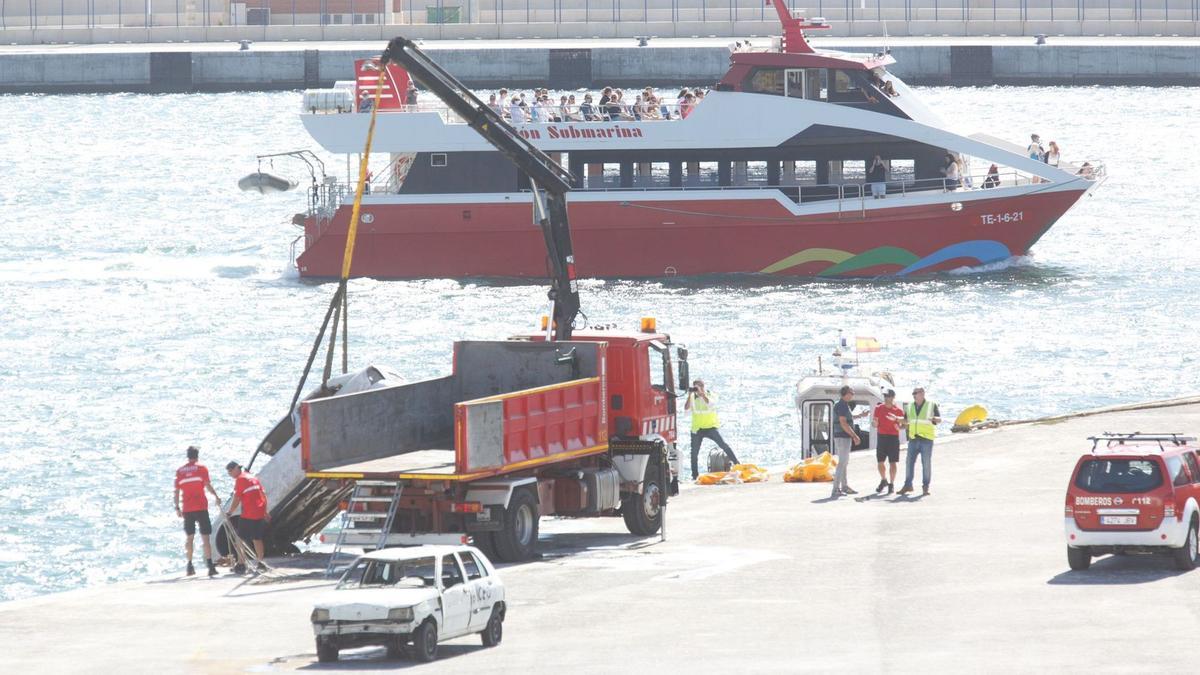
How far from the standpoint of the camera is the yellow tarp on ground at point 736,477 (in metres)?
31.0

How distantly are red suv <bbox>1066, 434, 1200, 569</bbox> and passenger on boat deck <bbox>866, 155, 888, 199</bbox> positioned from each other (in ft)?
110

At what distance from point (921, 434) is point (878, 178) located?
2875cm

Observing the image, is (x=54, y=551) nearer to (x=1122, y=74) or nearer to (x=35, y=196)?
(x=35, y=196)

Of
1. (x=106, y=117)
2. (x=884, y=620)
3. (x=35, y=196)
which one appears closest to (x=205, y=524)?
(x=884, y=620)

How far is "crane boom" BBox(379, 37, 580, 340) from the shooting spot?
92.6ft

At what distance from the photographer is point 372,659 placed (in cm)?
1869

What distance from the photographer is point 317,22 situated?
138000 mm

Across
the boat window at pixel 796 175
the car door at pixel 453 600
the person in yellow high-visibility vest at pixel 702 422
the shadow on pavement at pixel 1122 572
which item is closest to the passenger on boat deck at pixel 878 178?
the boat window at pixel 796 175

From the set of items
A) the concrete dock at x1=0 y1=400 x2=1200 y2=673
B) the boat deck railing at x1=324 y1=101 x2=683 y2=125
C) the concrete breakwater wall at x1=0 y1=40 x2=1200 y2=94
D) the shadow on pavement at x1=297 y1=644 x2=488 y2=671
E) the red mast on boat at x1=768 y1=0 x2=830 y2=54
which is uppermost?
the concrete breakwater wall at x1=0 y1=40 x2=1200 y2=94

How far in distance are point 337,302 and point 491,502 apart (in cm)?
378

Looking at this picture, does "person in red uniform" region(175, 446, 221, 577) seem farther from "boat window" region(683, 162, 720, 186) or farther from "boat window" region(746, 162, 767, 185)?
"boat window" region(746, 162, 767, 185)

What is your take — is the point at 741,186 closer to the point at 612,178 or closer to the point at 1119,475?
the point at 612,178

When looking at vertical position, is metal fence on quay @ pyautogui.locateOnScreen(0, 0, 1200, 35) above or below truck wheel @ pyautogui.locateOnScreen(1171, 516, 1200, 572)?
above

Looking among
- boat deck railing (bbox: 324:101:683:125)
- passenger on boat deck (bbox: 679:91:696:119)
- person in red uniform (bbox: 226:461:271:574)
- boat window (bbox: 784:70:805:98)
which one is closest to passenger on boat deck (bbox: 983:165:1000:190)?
boat window (bbox: 784:70:805:98)
